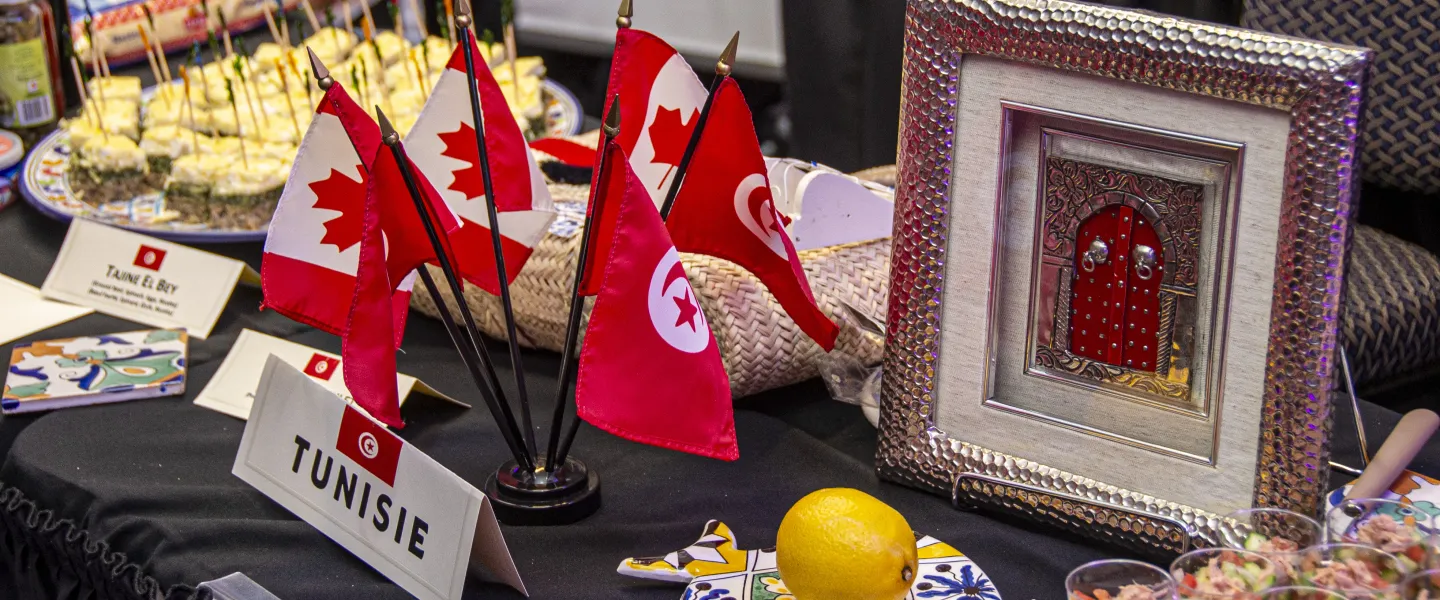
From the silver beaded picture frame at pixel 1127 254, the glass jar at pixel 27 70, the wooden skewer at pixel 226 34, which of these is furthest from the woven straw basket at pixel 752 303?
the glass jar at pixel 27 70

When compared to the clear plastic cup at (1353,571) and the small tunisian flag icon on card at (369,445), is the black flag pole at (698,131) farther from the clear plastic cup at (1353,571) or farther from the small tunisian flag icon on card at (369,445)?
the clear plastic cup at (1353,571)

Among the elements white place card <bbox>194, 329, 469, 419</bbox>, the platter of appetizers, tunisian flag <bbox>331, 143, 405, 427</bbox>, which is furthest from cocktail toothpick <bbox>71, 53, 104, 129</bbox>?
tunisian flag <bbox>331, 143, 405, 427</bbox>

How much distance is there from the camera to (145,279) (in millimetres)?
1466

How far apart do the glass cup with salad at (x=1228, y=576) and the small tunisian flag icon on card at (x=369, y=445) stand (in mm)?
530

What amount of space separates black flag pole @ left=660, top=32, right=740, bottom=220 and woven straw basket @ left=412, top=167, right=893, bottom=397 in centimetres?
17

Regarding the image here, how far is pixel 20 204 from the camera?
180cm

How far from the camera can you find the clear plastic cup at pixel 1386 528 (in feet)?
2.27

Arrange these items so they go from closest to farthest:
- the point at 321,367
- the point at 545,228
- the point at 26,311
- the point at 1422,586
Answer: the point at 1422,586 < the point at 545,228 < the point at 321,367 < the point at 26,311

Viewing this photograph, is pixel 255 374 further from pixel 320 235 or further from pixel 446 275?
pixel 446 275

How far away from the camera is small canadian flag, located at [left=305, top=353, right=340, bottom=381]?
1248mm

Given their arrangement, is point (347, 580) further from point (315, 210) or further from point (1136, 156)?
point (1136, 156)

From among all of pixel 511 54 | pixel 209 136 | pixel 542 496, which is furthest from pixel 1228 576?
pixel 209 136

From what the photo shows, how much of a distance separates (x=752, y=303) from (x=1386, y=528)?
0.57 metres

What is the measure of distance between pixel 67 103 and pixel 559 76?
58.2 inches
